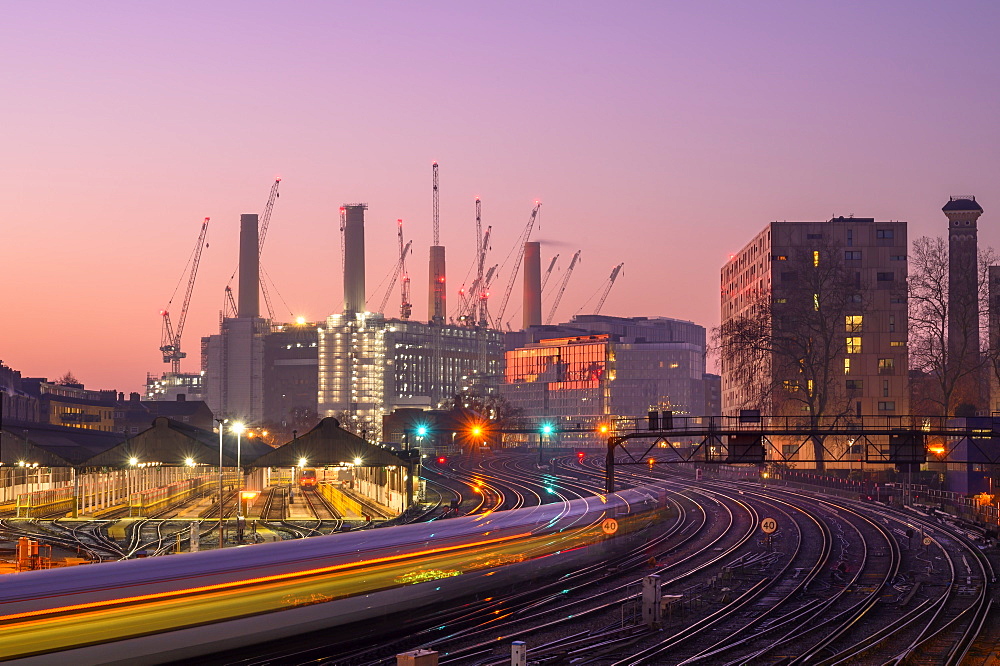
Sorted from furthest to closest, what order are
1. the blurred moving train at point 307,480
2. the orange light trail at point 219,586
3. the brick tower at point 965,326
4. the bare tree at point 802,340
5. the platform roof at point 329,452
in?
the blurred moving train at point 307,480 < the bare tree at point 802,340 < the brick tower at point 965,326 < the platform roof at point 329,452 < the orange light trail at point 219,586

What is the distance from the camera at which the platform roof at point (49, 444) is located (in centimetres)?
8425

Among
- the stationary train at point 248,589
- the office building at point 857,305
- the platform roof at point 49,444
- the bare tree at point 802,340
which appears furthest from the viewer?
the office building at point 857,305

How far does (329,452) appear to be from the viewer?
79.7 meters

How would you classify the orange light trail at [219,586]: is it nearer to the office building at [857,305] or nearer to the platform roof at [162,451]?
the platform roof at [162,451]

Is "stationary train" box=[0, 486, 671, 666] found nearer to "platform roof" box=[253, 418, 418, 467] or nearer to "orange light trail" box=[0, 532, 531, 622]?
"orange light trail" box=[0, 532, 531, 622]

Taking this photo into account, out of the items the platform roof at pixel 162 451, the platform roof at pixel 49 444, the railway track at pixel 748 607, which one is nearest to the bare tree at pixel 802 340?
the railway track at pixel 748 607

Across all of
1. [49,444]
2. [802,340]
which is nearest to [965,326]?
[802,340]

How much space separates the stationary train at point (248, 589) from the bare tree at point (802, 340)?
47816mm

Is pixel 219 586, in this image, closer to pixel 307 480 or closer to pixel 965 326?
pixel 965 326

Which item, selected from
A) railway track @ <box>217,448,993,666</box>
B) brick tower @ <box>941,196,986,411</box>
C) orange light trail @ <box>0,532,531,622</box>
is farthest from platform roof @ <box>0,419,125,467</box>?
brick tower @ <box>941,196,986,411</box>

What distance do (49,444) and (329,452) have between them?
38.2 meters

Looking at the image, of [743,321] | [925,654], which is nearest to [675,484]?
[743,321]

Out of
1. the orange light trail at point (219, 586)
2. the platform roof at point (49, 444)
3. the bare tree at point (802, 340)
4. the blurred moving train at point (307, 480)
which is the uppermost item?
the bare tree at point (802, 340)

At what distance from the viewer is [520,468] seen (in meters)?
152
